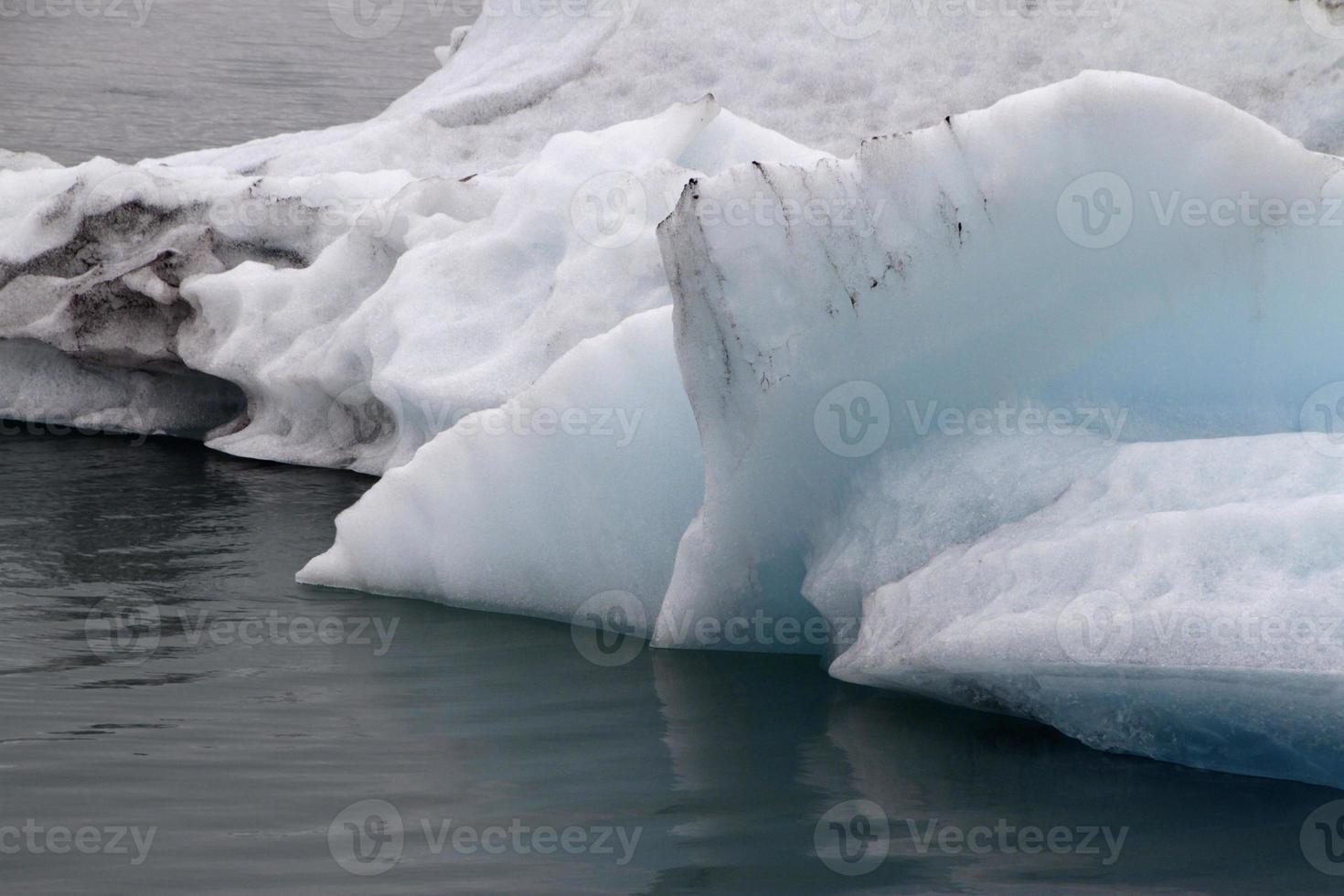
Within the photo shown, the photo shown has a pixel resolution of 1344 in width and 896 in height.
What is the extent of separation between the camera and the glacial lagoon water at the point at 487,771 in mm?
3189

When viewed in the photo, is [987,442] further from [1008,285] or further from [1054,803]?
[1054,803]

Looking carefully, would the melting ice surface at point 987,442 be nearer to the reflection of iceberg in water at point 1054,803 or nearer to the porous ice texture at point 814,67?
the reflection of iceberg in water at point 1054,803

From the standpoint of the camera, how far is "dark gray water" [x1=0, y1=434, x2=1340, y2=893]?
10.5ft

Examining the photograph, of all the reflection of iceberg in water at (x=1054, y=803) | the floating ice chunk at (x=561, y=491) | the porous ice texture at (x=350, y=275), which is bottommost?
the reflection of iceberg in water at (x=1054, y=803)

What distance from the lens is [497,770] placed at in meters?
3.74

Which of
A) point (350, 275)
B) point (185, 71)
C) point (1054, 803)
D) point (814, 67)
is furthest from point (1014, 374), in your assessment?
point (185, 71)

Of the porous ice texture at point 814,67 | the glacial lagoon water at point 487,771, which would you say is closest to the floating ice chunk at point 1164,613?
the glacial lagoon water at point 487,771

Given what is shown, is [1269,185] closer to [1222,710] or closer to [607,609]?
[1222,710]

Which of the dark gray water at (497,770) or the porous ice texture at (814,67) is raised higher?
the porous ice texture at (814,67)

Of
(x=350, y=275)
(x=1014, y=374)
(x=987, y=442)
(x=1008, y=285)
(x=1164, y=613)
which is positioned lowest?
(x=1164, y=613)

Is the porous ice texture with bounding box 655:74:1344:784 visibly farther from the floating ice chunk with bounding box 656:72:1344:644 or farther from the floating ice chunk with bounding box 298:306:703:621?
the floating ice chunk with bounding box 298:306:703:621

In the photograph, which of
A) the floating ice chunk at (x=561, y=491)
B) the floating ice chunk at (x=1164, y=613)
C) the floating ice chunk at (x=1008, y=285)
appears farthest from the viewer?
the floating ice chunk at (x=561, y=491)

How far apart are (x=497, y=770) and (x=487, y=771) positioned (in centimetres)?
2

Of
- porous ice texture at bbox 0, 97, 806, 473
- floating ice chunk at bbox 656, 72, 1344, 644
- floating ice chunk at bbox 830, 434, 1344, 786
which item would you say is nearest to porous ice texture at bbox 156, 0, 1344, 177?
porous ice texture at bbox 0, 97, 806, 473
